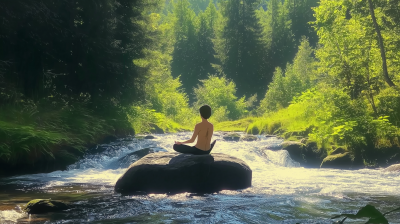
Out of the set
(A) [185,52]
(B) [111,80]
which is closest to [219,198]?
(B) [111,80]

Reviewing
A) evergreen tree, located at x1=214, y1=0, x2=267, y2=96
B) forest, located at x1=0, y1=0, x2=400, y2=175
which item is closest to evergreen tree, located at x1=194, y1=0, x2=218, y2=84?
evergreen tree, located at x1=214, y1=0, x2=267, y2=96

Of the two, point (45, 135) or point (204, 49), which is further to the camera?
point (204, 49)

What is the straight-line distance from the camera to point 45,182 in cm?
934

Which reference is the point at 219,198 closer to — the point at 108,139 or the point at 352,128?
the point at 352,128

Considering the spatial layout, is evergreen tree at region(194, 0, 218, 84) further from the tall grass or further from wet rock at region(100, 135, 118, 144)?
the tall grass

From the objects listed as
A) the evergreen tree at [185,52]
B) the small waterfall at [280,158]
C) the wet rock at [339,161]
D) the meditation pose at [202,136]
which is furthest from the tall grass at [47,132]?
→ the evergreen tree at [185,52]

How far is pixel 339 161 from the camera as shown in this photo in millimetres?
12789

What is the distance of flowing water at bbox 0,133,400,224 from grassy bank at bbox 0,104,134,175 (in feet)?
1.80

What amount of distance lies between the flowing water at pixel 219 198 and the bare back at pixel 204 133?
43.0 inches

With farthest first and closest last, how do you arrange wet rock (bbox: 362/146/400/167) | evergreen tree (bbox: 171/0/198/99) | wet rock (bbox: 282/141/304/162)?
evergreen tree (bbox: 171/0/198/99)
wet rock (bbox: 282/141/304/162)
wet rock (bbox: 362/146/400/167)

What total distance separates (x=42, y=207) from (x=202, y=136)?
3.44 meters

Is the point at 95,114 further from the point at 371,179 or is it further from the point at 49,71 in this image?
the point at 371,179

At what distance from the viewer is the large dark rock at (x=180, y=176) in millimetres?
8133

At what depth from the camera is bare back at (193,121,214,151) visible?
8195 mm
